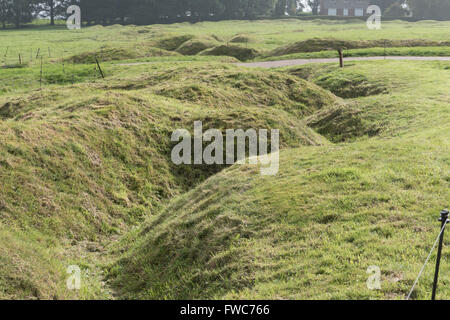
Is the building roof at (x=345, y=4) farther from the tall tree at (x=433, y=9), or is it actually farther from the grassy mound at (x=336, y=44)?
the grassy mound at (x=336, y=44)

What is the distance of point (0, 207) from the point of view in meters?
12.7

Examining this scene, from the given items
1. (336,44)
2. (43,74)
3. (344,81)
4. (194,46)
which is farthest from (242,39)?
(344,81)

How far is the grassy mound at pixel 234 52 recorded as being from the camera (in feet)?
172

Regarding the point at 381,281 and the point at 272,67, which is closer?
the point at 381,281

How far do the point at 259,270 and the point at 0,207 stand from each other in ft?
25.0

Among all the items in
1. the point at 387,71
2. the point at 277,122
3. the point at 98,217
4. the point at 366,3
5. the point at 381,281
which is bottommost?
the point at 98,217

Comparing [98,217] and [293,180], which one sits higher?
[293,180]

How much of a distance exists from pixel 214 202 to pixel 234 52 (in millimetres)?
42584

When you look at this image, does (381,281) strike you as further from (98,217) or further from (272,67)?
(272,67)

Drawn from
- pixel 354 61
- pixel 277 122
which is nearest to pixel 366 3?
pixel 354 61

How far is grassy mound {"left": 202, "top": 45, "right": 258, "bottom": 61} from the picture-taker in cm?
5256

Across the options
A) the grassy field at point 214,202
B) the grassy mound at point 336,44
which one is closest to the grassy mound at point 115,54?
the grassy mound at point 336,44

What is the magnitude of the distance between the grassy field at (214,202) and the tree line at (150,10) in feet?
330

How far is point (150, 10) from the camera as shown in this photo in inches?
4722
